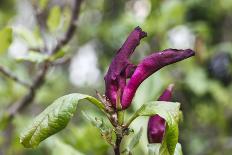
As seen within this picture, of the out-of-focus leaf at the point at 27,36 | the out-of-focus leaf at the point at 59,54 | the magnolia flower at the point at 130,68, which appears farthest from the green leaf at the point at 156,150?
the out-of-focus leaf at the point at 27,36

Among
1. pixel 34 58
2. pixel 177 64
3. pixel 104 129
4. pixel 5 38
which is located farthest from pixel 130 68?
pixel 177 64

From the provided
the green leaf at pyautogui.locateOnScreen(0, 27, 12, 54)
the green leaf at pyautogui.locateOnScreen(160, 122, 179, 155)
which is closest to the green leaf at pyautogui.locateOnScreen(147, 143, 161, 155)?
the green leaf at pyautogui.locateOnScreen(160, 122, 179, 155)

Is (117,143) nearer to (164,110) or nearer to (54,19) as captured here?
(164,110)

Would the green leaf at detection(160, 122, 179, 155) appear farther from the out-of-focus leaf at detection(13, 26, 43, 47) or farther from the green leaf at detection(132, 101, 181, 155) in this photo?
the out-of-focus leaf at detection(13, 26, 43, 47)

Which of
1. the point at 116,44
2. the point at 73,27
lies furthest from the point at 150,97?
the point at 116,44

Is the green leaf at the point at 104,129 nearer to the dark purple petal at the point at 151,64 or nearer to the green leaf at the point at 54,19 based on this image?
the dark purple petal at the point at 151,64

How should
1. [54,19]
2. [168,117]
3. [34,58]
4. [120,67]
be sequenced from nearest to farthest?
[168,117] < [120,67] < [34,58] < [54,19]
